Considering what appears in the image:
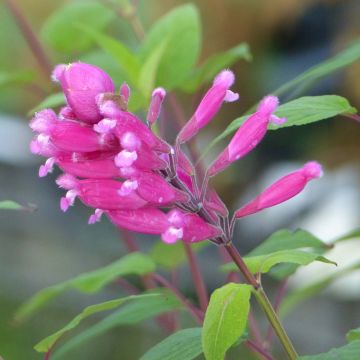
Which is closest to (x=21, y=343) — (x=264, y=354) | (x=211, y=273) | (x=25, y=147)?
(x=211, y=273)

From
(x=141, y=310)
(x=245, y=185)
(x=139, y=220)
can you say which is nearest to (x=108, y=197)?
(x=139, y=220)

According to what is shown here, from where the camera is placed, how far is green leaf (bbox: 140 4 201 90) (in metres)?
1.04

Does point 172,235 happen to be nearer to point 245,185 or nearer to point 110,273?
point 110,273

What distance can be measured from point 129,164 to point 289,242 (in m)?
0.33

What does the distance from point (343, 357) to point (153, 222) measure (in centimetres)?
17

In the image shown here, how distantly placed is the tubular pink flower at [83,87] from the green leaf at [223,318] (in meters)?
0.15

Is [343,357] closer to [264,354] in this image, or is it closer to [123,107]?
[264,354]

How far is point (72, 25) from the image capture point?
116 centimetres

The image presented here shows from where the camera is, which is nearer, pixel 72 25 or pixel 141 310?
pixel 141 310

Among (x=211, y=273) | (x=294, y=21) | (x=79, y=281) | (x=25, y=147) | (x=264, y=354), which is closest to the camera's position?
(x=264, y=354)

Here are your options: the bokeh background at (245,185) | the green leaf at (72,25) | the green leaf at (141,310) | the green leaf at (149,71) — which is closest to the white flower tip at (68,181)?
the green leaf at (141,310)

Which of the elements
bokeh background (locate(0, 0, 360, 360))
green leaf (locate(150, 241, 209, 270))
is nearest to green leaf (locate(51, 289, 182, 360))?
green leaf (locate(150, 241, 209, 270))

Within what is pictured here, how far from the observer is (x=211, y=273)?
384cm

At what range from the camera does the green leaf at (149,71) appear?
963 millimetres
